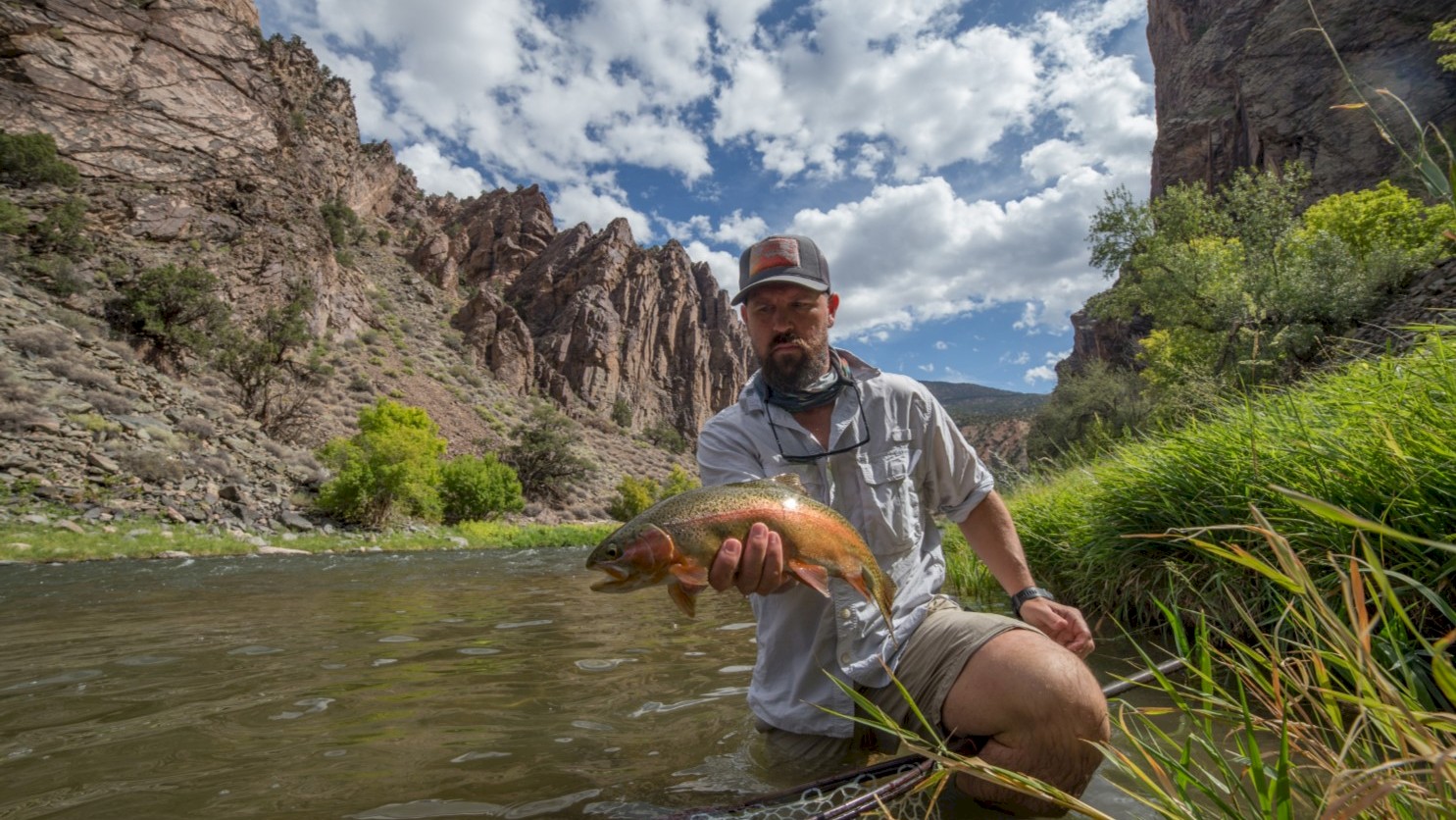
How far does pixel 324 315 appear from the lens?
52.6 m

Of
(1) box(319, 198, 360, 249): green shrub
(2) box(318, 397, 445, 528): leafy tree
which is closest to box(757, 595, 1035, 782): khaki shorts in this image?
(2) box(318, 397, 445, 528): leafy tree

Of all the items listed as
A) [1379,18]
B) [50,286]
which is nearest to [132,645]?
[50,286]

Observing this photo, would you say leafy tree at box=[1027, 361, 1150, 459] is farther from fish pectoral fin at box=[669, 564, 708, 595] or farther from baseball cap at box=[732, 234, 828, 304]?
fish pectoral fin at box=[669, 564, 708, 595]

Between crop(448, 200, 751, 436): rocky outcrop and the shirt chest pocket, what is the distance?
7922cm

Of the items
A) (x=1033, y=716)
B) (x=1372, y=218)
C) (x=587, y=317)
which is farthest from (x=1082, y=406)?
(x=587, y=317)

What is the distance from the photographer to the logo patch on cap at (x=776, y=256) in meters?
3.51

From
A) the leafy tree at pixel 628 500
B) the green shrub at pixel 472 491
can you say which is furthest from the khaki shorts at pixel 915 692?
the leafy tree at pixel 628 500

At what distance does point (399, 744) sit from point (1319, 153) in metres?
65.0

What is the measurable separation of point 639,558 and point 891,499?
1472 millimetres

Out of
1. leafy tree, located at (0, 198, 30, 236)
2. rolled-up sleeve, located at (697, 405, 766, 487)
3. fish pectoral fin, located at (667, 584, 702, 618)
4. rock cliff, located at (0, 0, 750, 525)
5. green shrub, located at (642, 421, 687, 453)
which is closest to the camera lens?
fish pectoral fin, located at (667, 584, 702, 618)

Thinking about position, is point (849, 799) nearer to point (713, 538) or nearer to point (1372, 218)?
point (713, 538)

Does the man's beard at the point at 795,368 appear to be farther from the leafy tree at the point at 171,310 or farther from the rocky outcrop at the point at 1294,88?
the leafy tree at the point at 171,310

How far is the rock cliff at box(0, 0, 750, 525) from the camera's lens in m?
26.4

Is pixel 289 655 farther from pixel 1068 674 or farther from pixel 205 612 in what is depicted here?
pixel 1068 674
